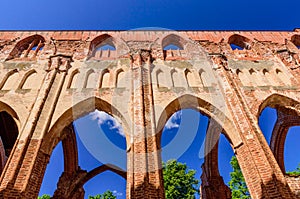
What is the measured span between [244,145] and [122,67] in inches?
253

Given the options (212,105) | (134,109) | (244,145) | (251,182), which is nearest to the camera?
(251,182)

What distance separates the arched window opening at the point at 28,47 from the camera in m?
11.2

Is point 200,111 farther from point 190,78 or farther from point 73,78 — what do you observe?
point 73,78

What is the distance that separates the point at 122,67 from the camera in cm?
1054

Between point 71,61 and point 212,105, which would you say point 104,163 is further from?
point 212,105

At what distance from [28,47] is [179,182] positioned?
1611cm

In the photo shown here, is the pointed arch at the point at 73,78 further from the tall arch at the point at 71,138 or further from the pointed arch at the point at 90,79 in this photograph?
the tall arch at the point at 71,138

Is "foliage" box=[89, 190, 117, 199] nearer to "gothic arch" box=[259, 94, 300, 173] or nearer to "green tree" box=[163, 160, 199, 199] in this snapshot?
"green tree" box=[163, 160, 199, 199]

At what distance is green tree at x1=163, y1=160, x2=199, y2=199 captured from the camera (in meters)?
18.8

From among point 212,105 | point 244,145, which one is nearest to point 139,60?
point 212,105

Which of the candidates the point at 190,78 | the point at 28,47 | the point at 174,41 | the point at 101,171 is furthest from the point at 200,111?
the point at 28,47

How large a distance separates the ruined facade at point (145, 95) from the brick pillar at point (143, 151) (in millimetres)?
30

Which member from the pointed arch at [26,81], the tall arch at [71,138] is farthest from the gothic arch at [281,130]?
the pointed arch at [26,81]

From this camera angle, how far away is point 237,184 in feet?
58.3
